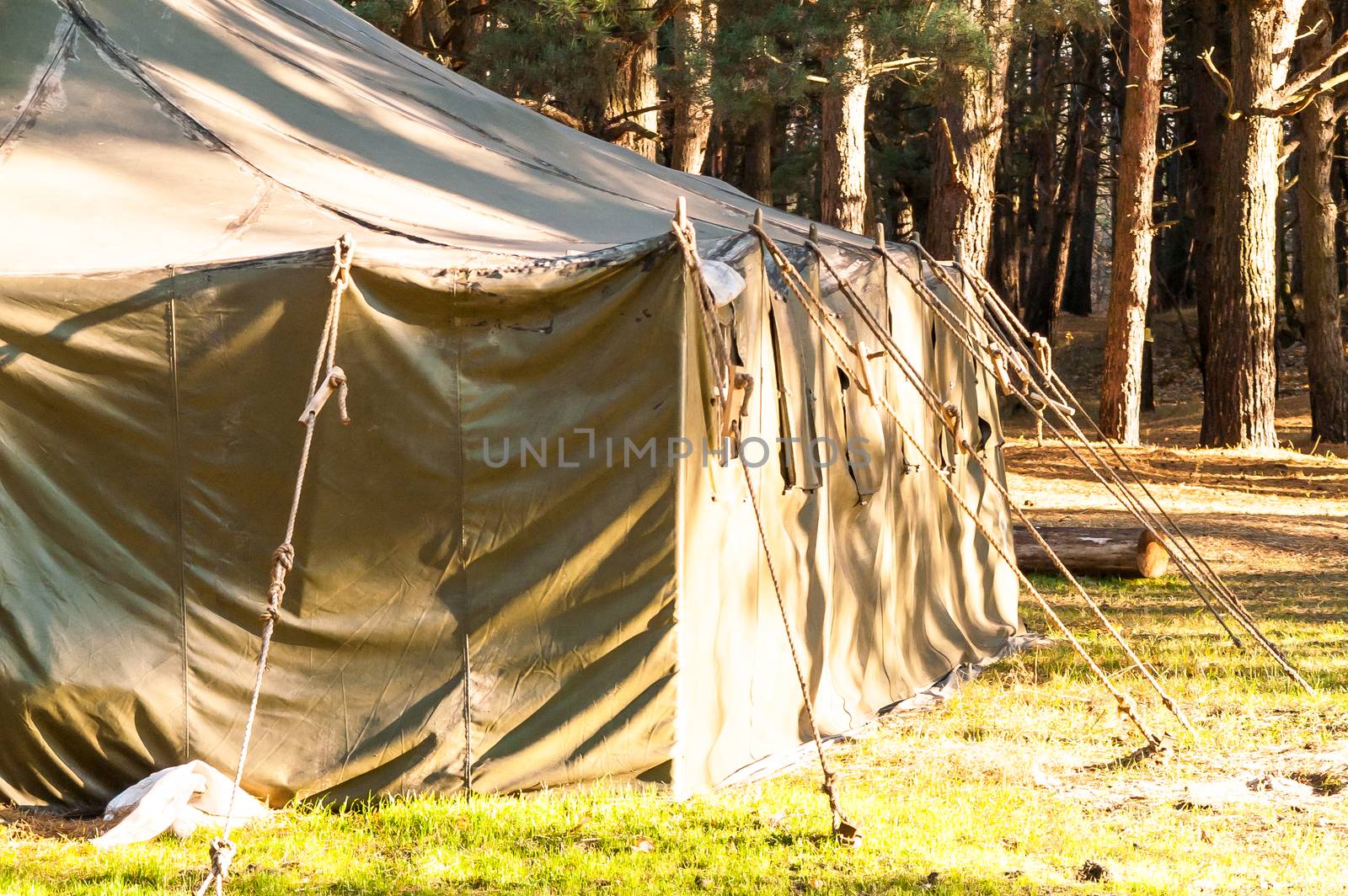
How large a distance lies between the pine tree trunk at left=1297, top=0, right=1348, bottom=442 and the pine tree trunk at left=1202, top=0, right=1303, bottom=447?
1035mm

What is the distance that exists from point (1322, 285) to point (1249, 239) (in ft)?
5.40

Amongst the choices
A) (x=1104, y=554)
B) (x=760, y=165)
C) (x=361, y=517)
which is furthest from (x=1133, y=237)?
(x=361, y=517)

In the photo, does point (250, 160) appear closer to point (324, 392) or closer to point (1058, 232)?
point (324, 392)

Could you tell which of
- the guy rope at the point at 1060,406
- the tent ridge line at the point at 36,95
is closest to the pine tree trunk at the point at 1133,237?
the guy rope at the point at 1060,406

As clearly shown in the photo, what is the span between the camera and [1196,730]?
5.64 meters

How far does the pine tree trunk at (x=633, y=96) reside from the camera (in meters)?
11.7

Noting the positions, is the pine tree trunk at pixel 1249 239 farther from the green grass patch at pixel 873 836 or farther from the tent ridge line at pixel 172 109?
the tent ridge line at pixel 172 109

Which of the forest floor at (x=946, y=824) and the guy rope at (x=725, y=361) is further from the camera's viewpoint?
the guy rope at (x=725, y=361)

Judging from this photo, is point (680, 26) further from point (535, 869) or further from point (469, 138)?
point (535, 869)

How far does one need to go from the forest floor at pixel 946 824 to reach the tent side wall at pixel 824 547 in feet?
0.80

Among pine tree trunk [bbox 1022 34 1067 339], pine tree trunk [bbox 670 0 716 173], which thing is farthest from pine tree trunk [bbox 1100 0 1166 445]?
pine tree trunk [bbox 1022 34 1067 339]

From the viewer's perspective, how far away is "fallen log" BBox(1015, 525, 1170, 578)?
885 centimetres

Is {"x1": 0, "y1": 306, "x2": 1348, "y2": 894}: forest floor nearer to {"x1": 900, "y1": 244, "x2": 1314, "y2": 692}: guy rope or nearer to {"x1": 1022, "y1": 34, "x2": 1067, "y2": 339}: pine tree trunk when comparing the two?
{"x1": 900, "y1": 244, "x2": 1314, "y2": 692}: guy rope

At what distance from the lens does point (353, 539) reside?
14.8 ft
